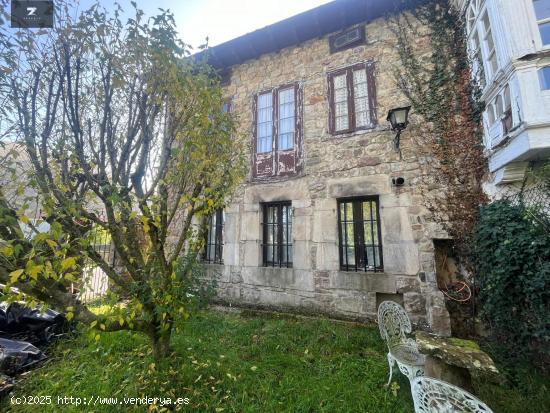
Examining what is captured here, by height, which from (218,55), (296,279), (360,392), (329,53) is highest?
(218,55)

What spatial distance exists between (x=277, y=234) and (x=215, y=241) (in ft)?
5.71

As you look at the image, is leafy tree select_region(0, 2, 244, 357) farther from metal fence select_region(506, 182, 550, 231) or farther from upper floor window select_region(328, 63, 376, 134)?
metal fence select_region(506, 182, 550, 231)

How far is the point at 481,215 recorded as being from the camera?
382 centimetres

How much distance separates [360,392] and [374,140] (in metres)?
4.19

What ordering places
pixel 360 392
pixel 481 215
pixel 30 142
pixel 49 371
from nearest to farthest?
pixel 30 142 → pixel 360 392 → pixel 49 371 → pixel 481 215

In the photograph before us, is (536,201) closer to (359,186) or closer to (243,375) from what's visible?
(359,186)

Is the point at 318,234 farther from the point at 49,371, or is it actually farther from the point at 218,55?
the point at 218,55

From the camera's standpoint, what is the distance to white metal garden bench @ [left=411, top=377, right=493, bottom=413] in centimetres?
146

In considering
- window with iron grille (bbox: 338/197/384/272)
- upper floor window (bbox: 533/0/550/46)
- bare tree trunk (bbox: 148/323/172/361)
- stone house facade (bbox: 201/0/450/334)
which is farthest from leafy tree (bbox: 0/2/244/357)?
upper floor window (bbox: 533/0/550/46)

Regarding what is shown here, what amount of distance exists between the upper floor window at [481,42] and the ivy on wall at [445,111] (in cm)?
19

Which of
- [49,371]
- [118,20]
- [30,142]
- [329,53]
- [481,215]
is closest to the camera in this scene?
[30,142]

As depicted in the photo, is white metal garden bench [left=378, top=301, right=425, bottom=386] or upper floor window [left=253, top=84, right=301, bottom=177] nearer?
white metal garden bench [left=378, top=301, right=425, bottom=386]

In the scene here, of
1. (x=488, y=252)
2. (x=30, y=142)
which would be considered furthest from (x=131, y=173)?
(x=488, y=252)

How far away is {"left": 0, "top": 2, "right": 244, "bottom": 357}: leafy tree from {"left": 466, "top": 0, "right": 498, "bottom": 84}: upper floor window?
13.7 ft
